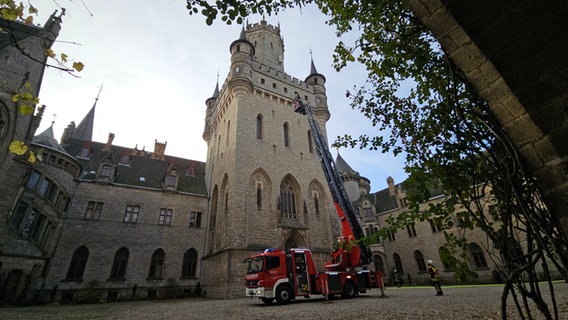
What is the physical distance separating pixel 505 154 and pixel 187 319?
8429 mm

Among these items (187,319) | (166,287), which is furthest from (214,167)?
(187,319)

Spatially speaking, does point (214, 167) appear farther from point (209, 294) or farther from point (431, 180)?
point (431, 180)

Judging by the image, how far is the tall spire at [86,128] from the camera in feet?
83.1

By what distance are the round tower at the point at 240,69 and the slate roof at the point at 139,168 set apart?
9.13 metres

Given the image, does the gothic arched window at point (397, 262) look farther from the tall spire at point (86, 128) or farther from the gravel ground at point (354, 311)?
the tall spire at point (86, 128)

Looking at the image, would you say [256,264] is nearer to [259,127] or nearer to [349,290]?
[349,290]

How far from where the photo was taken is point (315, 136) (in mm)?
16953

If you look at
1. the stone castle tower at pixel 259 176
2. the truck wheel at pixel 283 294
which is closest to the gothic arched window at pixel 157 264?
the stone castle tower at pixel 259 176

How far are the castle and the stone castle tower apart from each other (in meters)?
0.09

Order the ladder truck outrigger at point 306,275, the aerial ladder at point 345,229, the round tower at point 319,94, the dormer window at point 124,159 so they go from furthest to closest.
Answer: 1. the round tower at point 319,94
2. the dormer window at point 124,159
3. the aerial ladder at point 345,229
4. the ladder truck outrigger at point 306,275

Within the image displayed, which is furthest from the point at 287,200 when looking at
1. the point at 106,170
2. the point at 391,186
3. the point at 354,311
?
the point at 391,186

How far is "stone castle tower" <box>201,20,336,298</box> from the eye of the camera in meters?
16.5

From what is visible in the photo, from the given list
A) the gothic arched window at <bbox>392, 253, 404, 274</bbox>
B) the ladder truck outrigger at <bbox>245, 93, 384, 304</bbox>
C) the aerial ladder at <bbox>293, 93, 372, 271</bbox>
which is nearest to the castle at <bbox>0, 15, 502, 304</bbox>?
the gothic arched window at <bbox>392, 253, 404, 274</bbox>

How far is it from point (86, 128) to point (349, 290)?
2938cm
